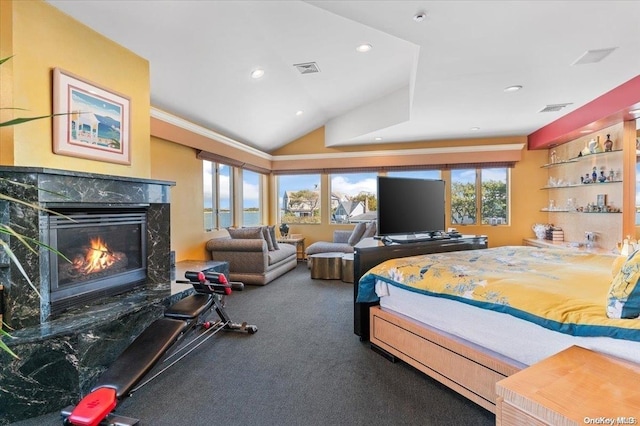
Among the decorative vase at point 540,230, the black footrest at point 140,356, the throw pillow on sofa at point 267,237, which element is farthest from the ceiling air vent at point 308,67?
the decorative vase at point 540,230

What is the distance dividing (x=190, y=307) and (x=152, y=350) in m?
0.61

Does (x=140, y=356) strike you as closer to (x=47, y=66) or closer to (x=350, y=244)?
(x=47, y=66)

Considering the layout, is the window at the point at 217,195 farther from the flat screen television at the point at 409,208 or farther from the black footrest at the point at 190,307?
the flat screen television at the point at 409,208

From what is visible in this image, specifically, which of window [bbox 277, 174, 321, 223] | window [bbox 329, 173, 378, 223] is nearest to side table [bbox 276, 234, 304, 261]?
window [bbox 277, 174, 321, 223]

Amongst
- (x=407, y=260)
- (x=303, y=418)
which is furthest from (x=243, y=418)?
(x=407, y=260)

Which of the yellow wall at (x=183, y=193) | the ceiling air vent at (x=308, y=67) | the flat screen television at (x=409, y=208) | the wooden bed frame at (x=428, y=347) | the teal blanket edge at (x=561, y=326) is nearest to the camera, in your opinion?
the teal blanket edge at (x=561, y=326)

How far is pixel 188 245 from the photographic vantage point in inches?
192

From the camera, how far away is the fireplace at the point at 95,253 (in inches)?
95.2

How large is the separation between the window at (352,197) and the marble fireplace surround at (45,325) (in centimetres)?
535

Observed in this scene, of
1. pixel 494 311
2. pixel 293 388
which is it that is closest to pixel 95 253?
pixel 293 388

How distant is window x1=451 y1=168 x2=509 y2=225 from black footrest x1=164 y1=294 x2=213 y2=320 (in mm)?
5588

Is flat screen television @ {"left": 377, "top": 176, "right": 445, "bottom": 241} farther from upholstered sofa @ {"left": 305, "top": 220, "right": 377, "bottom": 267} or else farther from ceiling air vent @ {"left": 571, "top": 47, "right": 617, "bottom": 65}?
upholstered sofa @ {"left": 305, "top": 220, "right": 377, "bottom": 267}

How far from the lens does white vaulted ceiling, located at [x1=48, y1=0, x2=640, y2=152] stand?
2.33 m

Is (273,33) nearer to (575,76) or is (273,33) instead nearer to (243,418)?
(575,76)
